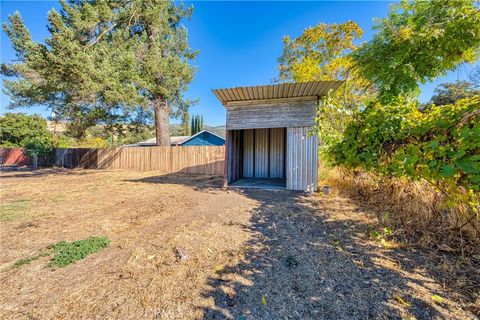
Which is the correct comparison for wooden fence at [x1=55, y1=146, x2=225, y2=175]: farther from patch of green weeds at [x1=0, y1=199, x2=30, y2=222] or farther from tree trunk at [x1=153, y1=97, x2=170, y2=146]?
patch of green weeds at [x1=0, y1=199, x2=30, y2=222]

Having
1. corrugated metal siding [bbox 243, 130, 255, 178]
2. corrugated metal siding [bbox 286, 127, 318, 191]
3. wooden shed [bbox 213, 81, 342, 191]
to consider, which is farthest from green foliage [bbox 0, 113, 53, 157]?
corrugated metal siding [bbox 286, 127, 318, 191]

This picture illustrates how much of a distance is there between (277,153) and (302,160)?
2955 millimetres

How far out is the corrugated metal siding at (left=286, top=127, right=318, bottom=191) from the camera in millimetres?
5719

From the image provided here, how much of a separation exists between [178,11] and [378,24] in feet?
35.9

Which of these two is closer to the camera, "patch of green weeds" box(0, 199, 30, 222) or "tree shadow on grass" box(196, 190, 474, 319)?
"tree shadow on grass" box(196, 190, 474, 319)

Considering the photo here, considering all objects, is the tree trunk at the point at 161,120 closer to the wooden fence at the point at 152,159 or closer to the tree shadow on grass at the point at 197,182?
the wooden fence at the point at 152,159

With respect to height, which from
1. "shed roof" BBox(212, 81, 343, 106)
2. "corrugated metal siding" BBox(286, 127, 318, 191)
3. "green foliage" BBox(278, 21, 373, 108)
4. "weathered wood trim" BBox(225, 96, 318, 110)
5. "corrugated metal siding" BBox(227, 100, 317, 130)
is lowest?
"corrugated metal siding" BBox(286, 127, 318, 191)

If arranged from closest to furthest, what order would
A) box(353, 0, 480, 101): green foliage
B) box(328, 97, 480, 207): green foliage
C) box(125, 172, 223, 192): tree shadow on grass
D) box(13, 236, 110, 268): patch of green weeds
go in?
box(328, 97, 480, 207): green foliage < box(13, 236, 110, 268): patch of green weeds < box(353, 0, 480, 101): green foliage < box(125, 172, 223, 192): tree shadow on grass

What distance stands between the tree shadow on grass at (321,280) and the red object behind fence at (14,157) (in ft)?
74.7

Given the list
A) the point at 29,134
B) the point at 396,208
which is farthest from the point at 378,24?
the point at 29,134

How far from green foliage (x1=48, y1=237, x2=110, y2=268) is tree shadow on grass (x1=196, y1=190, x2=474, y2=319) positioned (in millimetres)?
1786

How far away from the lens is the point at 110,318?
1521 mm

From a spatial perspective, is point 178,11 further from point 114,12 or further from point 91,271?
point 91,271

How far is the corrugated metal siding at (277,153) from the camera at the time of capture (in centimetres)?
873
